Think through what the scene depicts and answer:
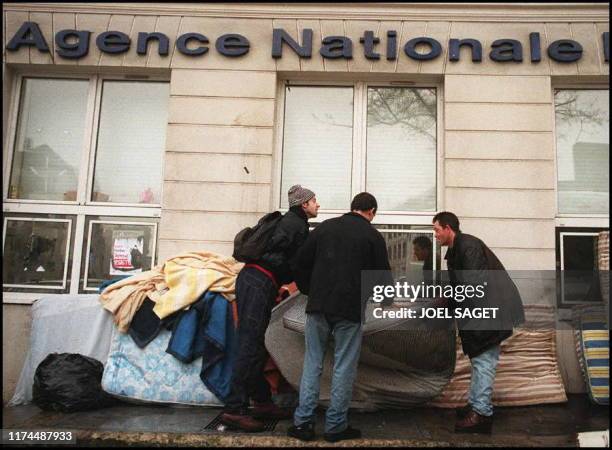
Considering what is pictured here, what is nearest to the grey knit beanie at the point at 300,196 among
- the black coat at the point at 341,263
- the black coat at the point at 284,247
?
the black coat at the point at 284,247

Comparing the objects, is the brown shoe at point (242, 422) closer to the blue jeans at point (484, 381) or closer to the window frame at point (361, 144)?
the blue jeans at point (484, 381)

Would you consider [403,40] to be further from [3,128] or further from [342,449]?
[3,128]

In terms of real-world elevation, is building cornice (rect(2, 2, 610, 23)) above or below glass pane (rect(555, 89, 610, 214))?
above

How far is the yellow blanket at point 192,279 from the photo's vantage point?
4.39 m

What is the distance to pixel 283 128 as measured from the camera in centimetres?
586

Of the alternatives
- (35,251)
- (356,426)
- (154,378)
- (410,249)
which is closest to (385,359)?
(356,426)

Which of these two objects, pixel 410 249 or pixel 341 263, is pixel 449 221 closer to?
pixel 341 263

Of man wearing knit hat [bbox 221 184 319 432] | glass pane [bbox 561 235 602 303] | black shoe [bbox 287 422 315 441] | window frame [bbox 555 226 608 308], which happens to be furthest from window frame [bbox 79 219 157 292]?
glass pane [bbox 561 235 602 303]

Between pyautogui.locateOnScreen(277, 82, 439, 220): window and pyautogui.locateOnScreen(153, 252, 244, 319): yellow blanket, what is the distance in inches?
52.2

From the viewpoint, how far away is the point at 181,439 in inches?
140

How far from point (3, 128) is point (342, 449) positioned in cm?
535

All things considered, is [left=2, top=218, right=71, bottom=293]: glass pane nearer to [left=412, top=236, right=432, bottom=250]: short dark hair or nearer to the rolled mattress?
the rolled mattress

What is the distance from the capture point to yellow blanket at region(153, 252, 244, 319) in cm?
439

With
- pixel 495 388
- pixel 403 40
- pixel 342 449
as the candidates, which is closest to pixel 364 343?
pixel 342 449
